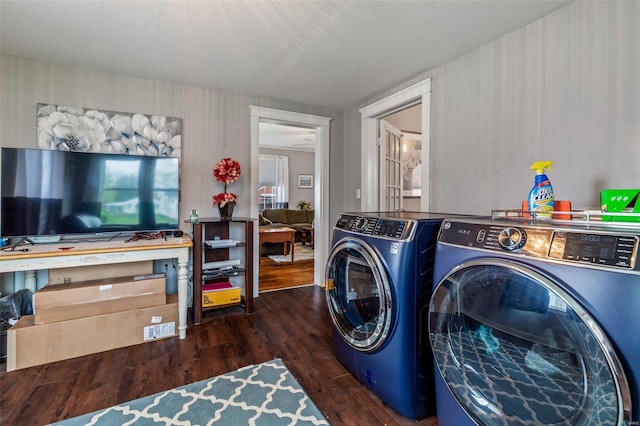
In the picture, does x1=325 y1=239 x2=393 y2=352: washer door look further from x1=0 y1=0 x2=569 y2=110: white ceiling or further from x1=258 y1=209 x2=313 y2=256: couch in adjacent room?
x1=258 y1=209 x2=313 y2=256: couch in adjacent room

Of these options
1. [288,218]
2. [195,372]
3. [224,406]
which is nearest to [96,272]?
[195,372]

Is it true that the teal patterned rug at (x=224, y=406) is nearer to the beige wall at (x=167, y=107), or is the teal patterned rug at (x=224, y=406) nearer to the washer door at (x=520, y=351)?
the washer door at (x=520, y=351)

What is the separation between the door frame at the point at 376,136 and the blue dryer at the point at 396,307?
1232 mm

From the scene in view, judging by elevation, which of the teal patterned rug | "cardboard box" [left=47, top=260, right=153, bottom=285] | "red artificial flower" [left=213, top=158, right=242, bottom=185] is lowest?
the teal patterned rug

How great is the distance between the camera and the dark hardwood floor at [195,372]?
1.53m

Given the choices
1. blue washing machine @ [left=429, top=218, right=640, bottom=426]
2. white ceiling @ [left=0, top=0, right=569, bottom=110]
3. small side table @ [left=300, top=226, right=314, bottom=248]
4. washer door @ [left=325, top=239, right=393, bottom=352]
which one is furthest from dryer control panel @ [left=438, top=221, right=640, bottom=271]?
small side table @ [left=300, top=226, right=314, bottom=248]

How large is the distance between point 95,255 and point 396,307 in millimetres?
2072

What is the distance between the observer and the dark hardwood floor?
5.01 feet

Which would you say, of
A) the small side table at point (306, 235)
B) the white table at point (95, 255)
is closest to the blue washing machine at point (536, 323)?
the white table at point (95, 255)

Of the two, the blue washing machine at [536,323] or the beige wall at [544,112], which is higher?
the beige wall at [544,112]

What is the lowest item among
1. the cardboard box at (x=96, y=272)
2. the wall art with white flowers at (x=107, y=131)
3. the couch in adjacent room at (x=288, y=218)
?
the cardboard box at (x=96, y=272)

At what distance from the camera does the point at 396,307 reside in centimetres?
142

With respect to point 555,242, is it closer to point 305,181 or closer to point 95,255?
point 95,255

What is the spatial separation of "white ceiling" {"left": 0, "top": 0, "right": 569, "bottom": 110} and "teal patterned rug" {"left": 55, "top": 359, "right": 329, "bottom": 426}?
7.30 feet
